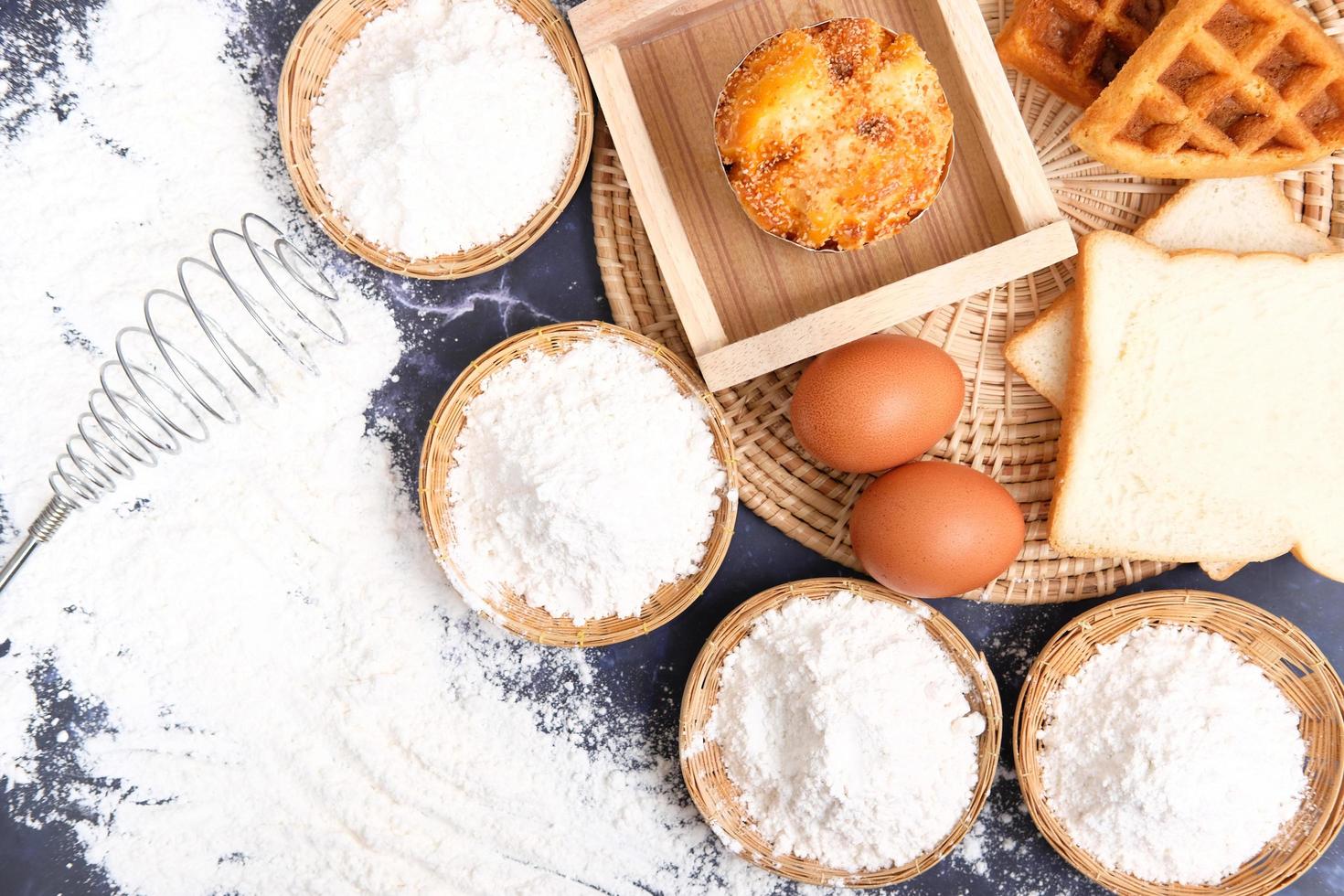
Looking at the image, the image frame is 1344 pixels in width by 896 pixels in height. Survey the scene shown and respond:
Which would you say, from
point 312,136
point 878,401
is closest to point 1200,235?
point 878,401

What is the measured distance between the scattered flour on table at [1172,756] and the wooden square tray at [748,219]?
63 centimetres

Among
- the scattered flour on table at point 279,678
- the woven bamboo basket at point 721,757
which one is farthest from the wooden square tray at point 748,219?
the scattered flour on table at point 279,678

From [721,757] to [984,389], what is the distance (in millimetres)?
704

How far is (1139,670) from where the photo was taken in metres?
1.29

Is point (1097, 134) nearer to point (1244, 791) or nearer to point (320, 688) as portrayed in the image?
point (1244, 791)

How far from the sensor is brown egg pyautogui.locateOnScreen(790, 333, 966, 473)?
3.89 feet

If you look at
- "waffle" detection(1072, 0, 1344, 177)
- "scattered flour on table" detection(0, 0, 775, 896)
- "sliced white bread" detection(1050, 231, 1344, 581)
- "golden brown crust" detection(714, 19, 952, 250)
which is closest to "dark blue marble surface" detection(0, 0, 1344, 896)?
"scattered flour on table" detection(0, 0, 775, 896)

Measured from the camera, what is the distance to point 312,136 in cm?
135

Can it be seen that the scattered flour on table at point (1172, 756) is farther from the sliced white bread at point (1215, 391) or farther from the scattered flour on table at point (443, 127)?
the scattered flour on table at point (443, 127)

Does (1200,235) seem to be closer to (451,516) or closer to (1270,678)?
(1270,678)

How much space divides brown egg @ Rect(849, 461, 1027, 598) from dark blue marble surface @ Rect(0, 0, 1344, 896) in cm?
21

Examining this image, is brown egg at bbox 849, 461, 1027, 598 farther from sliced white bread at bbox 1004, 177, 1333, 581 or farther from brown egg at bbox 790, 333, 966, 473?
sliced white bread at bbox 1004, 177, 1333, 581

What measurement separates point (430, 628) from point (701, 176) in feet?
2.76

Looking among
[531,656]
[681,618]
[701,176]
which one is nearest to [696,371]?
[701,176]
